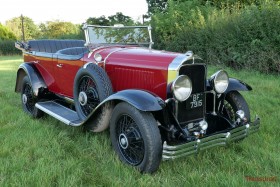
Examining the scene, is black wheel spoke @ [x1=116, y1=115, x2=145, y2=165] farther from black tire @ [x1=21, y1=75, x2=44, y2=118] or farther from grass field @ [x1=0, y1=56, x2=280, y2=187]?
black tire @ [x1=21, y1=75, x2=44, y2=118]

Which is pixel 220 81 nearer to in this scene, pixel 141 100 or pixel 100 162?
pixel 141 100

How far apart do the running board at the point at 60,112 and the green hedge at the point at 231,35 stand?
20.3 feet

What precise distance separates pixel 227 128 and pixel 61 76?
8.71 ft

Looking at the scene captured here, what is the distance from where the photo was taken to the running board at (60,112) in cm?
379

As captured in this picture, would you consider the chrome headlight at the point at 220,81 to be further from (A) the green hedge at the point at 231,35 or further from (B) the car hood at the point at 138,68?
(A) the green hedge at the point at 231,35

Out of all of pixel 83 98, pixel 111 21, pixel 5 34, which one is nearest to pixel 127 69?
pixel 83 98

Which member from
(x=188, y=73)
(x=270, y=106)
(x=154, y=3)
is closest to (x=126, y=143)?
(x=188, y=73)

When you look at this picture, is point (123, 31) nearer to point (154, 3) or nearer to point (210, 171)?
point (210, 171)

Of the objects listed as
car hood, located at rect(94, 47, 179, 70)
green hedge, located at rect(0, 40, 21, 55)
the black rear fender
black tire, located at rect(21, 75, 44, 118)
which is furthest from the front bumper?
green hedge, located at rect(0, 40, 21, 55)

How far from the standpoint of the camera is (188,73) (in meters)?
3.27

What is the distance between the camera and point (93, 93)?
12.5ft

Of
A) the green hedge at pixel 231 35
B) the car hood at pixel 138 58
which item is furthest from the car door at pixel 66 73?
the green hedge at pixel 231 35

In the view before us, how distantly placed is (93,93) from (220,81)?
1.57m

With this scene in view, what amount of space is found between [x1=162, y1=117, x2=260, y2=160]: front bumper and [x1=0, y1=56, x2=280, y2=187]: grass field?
0.23 m
